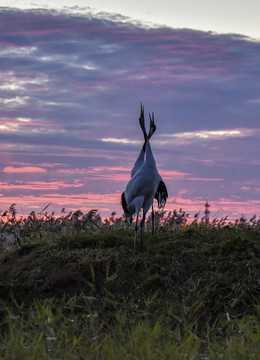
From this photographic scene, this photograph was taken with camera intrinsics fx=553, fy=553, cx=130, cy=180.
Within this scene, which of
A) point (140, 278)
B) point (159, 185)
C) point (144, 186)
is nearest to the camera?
point (140, 278)

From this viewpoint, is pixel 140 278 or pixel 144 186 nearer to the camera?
pixel 140 278

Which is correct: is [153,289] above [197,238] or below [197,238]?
below

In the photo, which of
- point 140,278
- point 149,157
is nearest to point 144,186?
point 149,157

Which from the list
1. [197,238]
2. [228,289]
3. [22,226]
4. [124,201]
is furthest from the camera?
[22,226]

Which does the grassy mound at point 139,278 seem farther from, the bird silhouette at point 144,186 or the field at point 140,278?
the bird silhouette at point 144,186

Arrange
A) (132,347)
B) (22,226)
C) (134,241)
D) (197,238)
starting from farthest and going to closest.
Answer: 1. (22,226)
2. (197,238)
3. (134,241)
4. (132,347)

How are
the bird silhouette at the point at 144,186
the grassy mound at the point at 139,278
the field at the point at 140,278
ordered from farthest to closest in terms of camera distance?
the bird silhouette at the point at 144,186 → the grassy mound at the point at 139,278 → the field at the point at 140,278

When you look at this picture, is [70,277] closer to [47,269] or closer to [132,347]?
[47,269]

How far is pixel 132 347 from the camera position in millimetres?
5285

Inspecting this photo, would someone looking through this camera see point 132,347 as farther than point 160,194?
No

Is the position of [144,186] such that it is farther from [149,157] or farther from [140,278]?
[140,278]

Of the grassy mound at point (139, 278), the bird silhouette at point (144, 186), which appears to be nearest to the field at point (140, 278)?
the grassy mound at point (139, 278)

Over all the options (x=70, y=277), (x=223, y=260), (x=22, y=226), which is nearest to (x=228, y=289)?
(x=223, y=260)

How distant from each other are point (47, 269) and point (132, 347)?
4.73 meters
